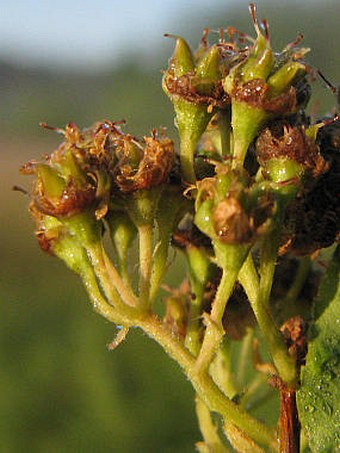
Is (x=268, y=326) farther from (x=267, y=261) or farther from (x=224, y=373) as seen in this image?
(x=224, y=373)

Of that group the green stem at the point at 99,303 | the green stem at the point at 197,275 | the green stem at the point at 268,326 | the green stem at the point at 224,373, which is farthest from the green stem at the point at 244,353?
the green stem at the point at 99,303

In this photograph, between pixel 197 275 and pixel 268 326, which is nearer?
pixel 268 326

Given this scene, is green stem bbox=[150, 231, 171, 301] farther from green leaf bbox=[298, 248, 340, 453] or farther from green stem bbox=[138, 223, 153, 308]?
green leaf bbox=[298, 248, 340, 453]

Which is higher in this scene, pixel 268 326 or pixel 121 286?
pixel 121 286

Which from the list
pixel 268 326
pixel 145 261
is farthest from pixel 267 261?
pixel 145 261

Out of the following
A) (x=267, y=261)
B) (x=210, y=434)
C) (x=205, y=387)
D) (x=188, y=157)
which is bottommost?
(x=210, y=434)

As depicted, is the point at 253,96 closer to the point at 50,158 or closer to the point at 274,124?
the point at 274,124

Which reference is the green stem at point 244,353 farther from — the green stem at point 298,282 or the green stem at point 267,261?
the green stem at point 267,261
